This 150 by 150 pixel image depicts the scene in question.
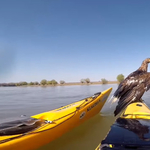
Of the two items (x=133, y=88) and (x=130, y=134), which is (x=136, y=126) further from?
(x=133, y=88)

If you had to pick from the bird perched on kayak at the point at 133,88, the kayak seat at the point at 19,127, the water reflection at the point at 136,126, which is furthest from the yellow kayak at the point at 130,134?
the kayak seat at the point at 19,127

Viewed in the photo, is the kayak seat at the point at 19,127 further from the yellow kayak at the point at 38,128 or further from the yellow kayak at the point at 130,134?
the yellow kayak at the point at 130,134

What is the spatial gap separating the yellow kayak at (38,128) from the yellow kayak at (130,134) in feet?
5.53

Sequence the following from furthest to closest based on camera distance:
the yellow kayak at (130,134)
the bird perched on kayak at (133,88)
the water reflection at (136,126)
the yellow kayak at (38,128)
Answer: the bird perched on kayak at (133,88) → the yellow kayak at (38,128) → the water reflection at (136,126) → the yellow kayak at (130,134)

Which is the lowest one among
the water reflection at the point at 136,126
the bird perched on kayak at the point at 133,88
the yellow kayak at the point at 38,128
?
the yellow kayak at the point at 38,128

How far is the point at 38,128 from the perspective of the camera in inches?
136

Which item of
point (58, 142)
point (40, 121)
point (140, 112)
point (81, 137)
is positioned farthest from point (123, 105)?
point (40, 121)

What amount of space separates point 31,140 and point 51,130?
24.2 inches

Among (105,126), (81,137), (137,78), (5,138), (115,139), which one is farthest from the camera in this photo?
(105,126)

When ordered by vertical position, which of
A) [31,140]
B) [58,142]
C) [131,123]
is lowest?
[58,142]

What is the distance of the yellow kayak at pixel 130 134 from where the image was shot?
1837mm

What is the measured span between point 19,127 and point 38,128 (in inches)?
19.4

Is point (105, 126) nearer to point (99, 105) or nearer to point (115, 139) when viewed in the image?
point (99, 105)

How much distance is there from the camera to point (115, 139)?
6.72 feet
